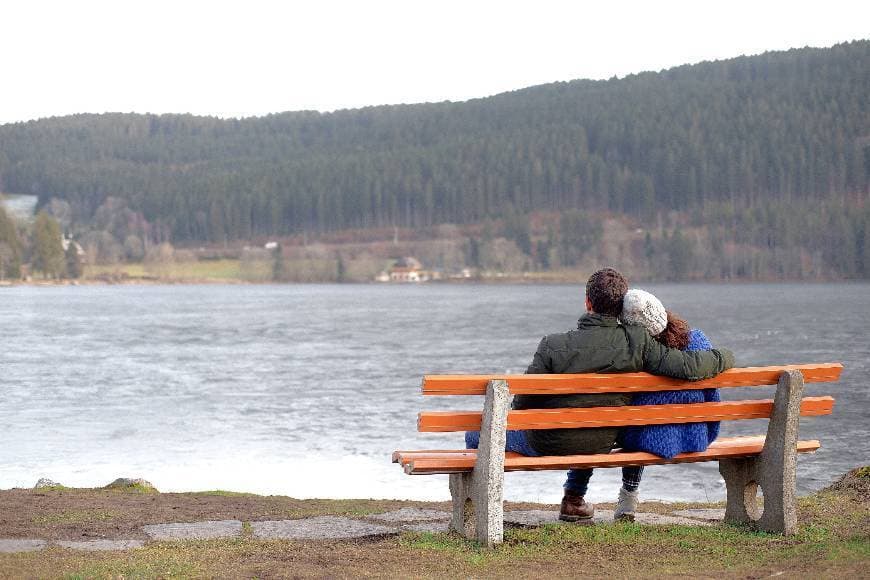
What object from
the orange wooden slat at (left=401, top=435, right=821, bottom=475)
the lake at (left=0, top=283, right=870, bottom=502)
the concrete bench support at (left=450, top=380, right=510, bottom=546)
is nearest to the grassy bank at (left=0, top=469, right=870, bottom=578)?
the concrete bench support at (left=450, top=380, right=510, bottom=546)

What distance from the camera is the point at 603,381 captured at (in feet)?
24.5

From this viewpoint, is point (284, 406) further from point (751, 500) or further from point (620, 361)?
point (620, 361)

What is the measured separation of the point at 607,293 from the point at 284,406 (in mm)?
17637

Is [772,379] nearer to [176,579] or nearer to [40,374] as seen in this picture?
[176,579]

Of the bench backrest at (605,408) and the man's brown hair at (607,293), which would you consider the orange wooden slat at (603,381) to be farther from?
the man's brown hair at (607,293)

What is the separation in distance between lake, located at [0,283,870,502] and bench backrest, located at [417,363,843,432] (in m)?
5.70

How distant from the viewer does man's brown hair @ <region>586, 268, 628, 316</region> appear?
7.71m

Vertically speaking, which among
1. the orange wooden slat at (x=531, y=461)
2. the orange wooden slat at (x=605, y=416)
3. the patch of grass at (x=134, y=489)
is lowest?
the patch of grass at (x=134, y=489)

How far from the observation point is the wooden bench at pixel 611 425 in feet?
23.7

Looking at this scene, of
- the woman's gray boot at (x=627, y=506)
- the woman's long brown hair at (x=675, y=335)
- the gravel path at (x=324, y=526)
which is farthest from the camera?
the woman's gray boot at (x=627, y=506)

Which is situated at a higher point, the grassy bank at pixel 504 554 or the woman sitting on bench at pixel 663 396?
the woman sitting on bench at pixel 663 396

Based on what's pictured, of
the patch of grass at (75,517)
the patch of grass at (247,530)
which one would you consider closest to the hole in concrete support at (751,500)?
the patch of grass at (247,530)

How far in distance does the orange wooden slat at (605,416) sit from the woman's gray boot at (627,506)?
2.95ft

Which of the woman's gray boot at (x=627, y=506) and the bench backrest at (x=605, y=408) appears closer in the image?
the bench backrest at (x=605, y=408)
